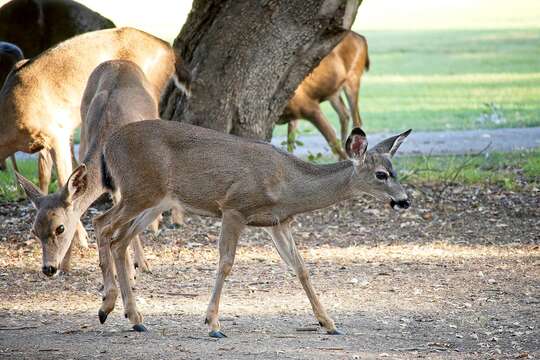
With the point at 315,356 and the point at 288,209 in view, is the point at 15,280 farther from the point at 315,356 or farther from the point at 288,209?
the point at 315,356

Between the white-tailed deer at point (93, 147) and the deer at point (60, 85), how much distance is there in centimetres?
63

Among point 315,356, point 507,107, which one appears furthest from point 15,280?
point 507,107

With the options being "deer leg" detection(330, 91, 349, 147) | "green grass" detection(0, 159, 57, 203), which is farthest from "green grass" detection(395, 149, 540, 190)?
"green grass" detection(0, 159, 57, 203)

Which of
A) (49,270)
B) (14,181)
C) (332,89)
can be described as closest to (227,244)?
(49,270)

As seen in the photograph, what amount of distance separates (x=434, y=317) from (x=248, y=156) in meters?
1.68

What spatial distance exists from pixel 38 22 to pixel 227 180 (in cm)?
803

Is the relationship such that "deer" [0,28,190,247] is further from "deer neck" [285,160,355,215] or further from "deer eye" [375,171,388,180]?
"deer eye" [375,171,388,180]

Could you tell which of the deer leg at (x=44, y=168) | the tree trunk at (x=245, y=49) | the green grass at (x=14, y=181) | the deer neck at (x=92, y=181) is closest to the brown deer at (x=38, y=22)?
the green grass at (x=14, y=181)

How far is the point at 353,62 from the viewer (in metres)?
15.7

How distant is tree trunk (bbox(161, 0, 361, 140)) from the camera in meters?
11.6

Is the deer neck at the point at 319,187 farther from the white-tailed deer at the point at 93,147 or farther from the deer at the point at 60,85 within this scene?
the deer at the point at 60,85

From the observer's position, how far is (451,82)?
2359 cm

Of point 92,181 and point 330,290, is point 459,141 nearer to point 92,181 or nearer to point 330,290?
point 330,290

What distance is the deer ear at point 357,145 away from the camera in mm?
7957
